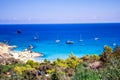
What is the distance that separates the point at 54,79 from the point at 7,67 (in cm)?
919

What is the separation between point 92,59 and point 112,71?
54.9ft

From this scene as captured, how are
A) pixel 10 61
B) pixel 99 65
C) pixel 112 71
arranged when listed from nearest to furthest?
pixel 112 71, pixel 99 65, pixel 10 61

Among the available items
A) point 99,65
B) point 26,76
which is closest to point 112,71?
point 26,76

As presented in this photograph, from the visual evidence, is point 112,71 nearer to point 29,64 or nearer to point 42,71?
point 42,71

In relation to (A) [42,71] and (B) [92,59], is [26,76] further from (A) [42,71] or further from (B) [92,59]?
(B) [92,59]

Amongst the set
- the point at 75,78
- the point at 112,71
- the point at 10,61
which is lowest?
the point at 10,61

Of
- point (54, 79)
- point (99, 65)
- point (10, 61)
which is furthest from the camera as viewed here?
point (10, 61)

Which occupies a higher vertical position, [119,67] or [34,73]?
[119,67]

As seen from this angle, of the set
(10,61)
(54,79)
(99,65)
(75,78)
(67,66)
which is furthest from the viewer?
(10,61)

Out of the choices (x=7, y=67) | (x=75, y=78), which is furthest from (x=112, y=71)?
(x=7, y=67)

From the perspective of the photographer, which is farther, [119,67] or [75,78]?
[75,78]

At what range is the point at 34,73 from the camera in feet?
78.8

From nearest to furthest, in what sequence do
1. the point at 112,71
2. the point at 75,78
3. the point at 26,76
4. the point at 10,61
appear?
the point at 112,71 < the point at 75,78 < the point at 26,76 < the point at 10,61

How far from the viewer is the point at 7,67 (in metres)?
27.9
